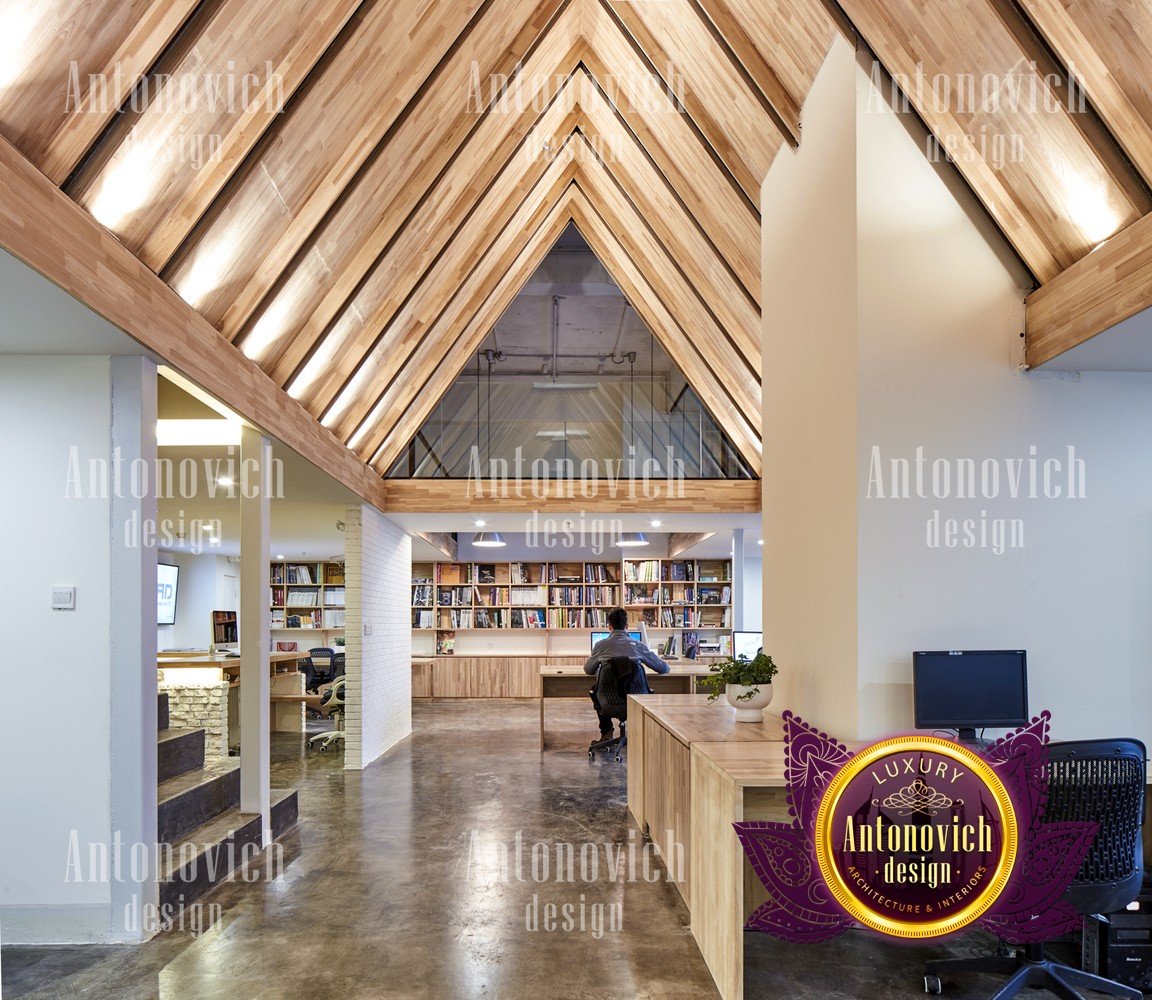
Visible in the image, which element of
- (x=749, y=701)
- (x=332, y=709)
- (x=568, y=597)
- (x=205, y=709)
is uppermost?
(x=749, y=701)

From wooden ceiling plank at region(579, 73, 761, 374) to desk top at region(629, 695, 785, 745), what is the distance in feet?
11.1

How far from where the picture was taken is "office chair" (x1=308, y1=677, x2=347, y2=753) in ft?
31.4

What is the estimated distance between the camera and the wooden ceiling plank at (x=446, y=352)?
8.31m

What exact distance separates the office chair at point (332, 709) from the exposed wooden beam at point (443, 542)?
82.4 inches

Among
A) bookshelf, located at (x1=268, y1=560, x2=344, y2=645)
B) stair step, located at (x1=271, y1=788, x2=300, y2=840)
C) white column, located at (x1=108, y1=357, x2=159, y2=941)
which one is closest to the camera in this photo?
white column, located at (x1=108, y1=357, x2=159, y2=941)

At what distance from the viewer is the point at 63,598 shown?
12.9ft

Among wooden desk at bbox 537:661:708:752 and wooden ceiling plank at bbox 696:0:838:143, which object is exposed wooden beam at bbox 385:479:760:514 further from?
wooden ceiling plank at bbox 696:0:838:143

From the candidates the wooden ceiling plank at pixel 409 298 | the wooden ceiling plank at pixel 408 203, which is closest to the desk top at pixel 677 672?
the wooden ceiling plank at pixel 409 298

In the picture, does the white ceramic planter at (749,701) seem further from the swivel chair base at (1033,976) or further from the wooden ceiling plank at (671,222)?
the wooden ceiling plank at (671,222)

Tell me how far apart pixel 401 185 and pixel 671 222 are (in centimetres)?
270

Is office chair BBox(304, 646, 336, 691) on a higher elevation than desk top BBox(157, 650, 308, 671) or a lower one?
lower

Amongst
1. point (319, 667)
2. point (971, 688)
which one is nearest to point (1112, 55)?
point (971, 688)

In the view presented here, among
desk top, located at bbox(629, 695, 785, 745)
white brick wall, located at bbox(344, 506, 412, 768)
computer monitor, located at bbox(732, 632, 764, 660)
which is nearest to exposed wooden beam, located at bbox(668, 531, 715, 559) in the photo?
computer monitor, located at bbox(732, 632, 764, 660)

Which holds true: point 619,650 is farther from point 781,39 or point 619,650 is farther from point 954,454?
point 781,39
